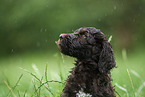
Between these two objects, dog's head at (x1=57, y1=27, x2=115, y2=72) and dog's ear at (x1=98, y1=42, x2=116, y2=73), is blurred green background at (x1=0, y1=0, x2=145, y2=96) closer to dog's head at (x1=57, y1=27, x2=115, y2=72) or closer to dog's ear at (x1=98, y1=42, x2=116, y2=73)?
dog's head at (x1=57, y1=27, x2=115, y2=72)

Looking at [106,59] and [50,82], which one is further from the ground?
[50,82]

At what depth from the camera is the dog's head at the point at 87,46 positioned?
13.0 ft

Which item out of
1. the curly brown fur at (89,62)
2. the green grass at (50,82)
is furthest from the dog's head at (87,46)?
the green grass at (50,82)

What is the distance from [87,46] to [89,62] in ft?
0.92

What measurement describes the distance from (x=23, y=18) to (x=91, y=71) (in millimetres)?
15114

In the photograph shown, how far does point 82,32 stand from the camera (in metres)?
4.32

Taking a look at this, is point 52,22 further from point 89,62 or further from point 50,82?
point 89,62

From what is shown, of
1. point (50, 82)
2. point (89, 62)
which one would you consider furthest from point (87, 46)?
point (50, 82)

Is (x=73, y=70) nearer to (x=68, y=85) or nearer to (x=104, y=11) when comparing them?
(x=68, y=85)

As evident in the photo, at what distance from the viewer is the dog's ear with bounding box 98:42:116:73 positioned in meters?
3.98

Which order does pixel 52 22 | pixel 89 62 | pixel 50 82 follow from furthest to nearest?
pixel 52 22 < pixel 50 82 < pixel 89 62

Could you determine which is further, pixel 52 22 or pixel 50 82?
pixel 52 22

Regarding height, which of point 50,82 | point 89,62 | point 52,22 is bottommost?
point 89,62

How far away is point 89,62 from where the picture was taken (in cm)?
406
